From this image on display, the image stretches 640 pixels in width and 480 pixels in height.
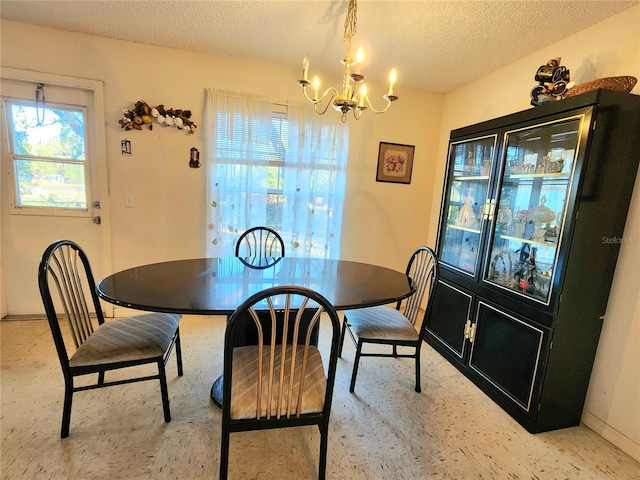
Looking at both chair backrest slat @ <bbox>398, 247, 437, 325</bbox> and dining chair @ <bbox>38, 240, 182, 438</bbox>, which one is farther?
chair backrest slat @ <bbox>398, 247, 437, 325</bbox>

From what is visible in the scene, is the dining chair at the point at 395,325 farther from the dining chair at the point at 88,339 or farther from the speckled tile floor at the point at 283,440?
the dining chair at the point at 88,339

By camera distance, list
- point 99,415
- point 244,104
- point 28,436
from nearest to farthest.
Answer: point 28,436 → point 99,415 → point 244,104

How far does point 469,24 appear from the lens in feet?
6.18

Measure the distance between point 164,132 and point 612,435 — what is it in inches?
144

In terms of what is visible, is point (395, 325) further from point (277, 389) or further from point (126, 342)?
point (126, 342)

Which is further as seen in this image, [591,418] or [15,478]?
[591,418]

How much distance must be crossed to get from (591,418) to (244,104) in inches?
129

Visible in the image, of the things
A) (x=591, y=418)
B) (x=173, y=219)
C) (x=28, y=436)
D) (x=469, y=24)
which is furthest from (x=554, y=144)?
(x=28, y=436)

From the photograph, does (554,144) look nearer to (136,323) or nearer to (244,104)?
(244,104)

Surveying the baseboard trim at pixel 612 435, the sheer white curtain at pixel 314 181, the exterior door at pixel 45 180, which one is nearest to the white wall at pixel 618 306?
the baseboard trim at pixel 612 435

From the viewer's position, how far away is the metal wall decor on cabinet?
4.79 feet

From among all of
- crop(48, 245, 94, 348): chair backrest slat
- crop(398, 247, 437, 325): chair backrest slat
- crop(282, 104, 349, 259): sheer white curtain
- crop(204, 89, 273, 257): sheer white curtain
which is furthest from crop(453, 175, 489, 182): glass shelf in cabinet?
crop(48, 245, 94, 348): chair backrest slat

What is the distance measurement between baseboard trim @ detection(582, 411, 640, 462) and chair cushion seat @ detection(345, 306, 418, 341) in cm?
107

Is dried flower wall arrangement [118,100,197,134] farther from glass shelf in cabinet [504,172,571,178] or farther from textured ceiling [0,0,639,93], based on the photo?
glass shelf in cabinet [504,172,571,178]
